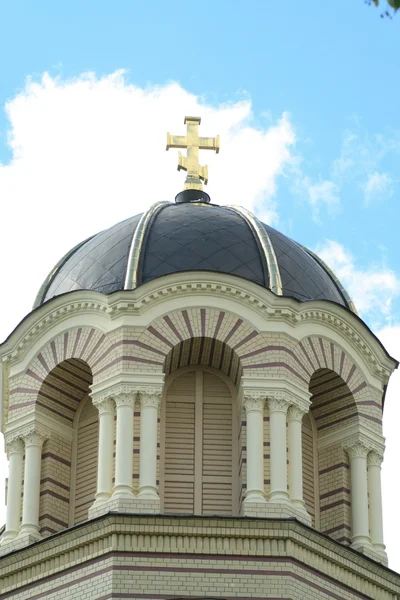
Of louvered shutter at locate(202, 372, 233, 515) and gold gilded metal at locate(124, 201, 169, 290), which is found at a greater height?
gold gilded metal at locate(124, 201, 169, 290)

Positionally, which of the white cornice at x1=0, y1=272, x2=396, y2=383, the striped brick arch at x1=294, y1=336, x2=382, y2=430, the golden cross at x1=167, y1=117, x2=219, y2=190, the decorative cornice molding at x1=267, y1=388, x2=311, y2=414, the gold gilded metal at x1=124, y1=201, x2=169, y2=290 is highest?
the golden cross at x1=167, y1=117, x2=219, y2=190

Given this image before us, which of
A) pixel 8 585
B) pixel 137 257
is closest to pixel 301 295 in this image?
pixel 137 257

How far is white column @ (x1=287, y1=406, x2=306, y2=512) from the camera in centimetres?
1881

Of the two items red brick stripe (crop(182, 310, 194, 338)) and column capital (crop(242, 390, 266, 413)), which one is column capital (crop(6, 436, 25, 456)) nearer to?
red brick stripe (crop(182, 310, 194, 338))

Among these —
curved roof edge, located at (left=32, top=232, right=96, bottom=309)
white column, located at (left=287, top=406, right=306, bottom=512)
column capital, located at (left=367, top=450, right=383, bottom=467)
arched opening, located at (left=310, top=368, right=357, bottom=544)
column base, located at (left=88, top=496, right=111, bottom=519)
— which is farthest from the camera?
curved roof edge, located at (left=32, top=232, right=96, bottom=309)

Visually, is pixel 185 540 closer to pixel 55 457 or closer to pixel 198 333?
pixel 55 457

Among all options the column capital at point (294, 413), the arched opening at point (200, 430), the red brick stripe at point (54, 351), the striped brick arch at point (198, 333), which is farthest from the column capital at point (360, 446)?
the red brick stripe at point (54, 351)

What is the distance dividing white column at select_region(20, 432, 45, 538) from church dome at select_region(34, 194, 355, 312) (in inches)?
98.2

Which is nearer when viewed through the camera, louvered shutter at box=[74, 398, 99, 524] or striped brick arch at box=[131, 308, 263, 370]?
striped brick arch at box=[131, 308, 263, 370]

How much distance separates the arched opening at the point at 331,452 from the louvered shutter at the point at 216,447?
1462mm

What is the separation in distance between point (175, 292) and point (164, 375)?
137 centimetres

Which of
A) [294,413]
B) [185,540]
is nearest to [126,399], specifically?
[185,540]

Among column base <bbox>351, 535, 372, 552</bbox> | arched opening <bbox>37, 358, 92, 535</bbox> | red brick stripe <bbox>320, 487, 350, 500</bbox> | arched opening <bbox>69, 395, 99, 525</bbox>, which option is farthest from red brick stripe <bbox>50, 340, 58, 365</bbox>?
column base <bbox>351, 535, 372, 552</bbox>

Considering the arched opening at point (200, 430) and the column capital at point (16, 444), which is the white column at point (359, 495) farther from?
the column capital at point (16, 444)
